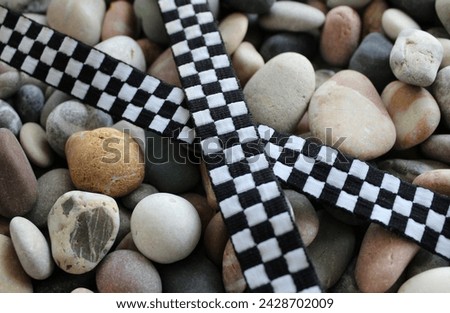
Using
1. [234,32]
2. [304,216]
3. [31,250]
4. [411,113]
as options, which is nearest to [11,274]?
[31,250]

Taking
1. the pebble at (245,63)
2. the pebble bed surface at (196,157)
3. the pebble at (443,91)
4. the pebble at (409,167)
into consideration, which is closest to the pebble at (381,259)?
the pebble bed surface at (196,157)

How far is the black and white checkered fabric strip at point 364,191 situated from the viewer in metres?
0.78

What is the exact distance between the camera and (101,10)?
1.04m

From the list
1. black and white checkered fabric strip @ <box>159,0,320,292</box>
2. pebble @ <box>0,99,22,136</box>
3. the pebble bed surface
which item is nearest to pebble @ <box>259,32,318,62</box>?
the pebble bed surface

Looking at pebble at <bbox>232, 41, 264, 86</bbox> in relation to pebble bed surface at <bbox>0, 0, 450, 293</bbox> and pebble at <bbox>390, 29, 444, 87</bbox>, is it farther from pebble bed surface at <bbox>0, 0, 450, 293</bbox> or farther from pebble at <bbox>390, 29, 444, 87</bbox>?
pebble at <bbox>390, 29, 444, 87</bbox>

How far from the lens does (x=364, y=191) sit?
2.65 feet

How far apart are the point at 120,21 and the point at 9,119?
0.28 metres

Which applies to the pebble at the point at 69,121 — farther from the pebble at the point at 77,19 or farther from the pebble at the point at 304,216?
the pebble at the point at 304,216

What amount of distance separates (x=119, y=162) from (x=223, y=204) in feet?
0.57

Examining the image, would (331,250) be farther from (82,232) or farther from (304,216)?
(82,232)

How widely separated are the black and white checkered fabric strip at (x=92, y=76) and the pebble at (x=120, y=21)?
3.3 inches
